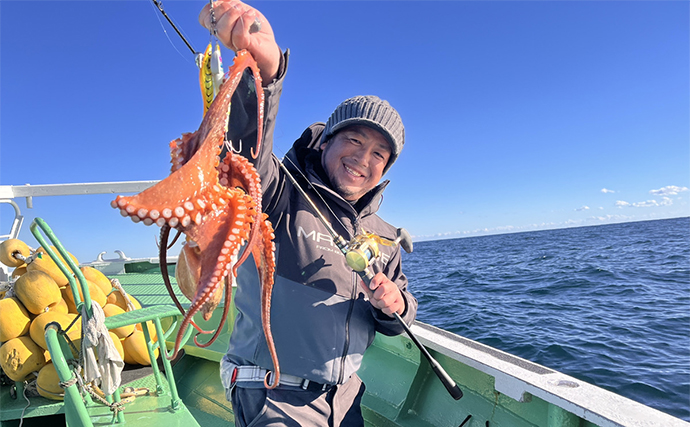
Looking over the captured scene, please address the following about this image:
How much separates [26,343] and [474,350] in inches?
168

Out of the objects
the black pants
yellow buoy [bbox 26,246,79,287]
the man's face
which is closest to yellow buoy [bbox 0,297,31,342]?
yellow buoy [bbox 26,246,79,287]

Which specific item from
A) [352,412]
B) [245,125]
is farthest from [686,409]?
[245,125]

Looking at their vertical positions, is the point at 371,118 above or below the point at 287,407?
above

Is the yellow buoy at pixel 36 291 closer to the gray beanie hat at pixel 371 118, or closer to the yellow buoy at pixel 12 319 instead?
the yellow buoy at pixel 12 319

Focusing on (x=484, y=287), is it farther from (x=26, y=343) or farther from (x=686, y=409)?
(x=26, y=343)

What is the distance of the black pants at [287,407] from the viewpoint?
2.06m

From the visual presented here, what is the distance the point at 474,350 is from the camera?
3.29 metres

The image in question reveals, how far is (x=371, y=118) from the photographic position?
7.56 feet

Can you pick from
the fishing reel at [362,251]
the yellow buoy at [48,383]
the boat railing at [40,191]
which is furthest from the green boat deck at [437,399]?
the boat railing at [40,191]

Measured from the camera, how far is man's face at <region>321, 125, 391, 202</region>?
2.41 m

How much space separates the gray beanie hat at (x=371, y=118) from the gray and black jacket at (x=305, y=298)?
37 centimetres

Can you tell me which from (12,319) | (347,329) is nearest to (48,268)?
(12,319)

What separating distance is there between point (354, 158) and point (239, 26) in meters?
1.20

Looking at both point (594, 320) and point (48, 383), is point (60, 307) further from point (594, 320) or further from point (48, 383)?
point (594, 320)
